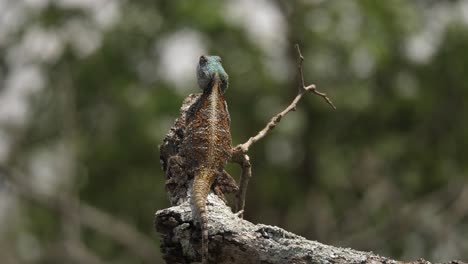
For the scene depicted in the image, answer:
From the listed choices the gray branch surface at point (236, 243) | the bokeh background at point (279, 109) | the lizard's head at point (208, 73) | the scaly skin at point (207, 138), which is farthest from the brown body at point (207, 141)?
the bokeh background at point (279, 109)

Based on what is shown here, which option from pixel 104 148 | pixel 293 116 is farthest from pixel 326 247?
pixel 104 148

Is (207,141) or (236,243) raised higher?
(207,141)

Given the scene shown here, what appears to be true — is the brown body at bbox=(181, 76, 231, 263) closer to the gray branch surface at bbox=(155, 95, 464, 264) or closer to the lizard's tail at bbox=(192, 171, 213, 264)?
the lizard's tail at bbox=(192, 171, 213, 264)

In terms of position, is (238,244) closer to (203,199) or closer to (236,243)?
(236,243)

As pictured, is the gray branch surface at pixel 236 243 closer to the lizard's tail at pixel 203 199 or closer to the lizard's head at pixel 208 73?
the lizard's tail at pixel 203 199

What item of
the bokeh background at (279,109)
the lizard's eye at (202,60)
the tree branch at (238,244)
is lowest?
the tree branch at (238,244)

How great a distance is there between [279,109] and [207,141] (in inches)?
820

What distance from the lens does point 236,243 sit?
3.86m

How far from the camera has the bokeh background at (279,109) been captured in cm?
2425

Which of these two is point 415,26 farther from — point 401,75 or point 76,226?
point 76,226

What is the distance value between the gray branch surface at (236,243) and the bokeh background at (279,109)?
19240 mm

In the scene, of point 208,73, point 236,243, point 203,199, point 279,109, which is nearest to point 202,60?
point 208,73

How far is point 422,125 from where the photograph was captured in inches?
1020

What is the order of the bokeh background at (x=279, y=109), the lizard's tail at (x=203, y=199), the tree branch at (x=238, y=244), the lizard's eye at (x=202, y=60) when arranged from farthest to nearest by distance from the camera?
the bokeh background at (x=279, y=109) → the lizard's eye at (x=202, y=60) → the lizard's tail at (x=203, y=199) → the tree branch at (x=238, y=244)
